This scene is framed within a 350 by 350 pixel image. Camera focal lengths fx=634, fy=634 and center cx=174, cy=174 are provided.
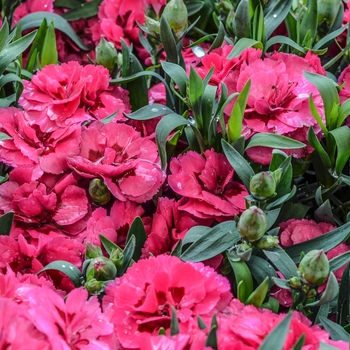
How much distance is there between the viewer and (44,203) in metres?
0.95

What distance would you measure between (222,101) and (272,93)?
8 cm

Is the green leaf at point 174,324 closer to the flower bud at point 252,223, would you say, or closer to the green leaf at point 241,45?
the flower bud at point 252,223

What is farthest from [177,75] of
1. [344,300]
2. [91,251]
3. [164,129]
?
[344,300]

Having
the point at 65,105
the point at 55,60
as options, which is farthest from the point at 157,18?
the point at 65,105

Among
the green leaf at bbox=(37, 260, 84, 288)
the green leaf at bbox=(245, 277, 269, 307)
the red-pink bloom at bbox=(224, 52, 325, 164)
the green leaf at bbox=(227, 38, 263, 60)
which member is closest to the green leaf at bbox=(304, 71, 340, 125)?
the red-pink bloom at bbox=(224, 52, 325, 164)

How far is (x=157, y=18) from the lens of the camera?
4.30 feet

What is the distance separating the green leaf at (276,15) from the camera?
3.80 feet

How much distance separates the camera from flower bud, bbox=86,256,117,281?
2.72 feet

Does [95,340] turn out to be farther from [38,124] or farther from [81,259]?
[38,124]

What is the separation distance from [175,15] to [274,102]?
0.81 ft

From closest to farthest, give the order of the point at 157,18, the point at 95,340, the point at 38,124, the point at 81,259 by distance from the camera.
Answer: the point at 95,340 < the point at 81,259 < the point at 38,124 < the point at 157,18

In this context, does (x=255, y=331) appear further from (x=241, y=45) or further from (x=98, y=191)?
(x=241, y=45)

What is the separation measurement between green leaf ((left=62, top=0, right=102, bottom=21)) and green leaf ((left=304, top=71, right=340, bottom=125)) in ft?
2.26

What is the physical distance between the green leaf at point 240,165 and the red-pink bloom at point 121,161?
0.12 meters
